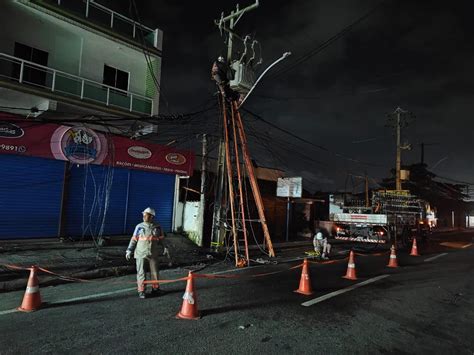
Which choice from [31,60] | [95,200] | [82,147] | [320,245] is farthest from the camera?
[320,245]

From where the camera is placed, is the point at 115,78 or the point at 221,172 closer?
the point at 221,172

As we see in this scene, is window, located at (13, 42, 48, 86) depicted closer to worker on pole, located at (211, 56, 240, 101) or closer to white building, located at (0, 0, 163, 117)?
white building, located at (0, 0, 163, 117)

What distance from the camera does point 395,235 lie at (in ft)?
59.5

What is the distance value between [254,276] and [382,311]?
378 centimetres

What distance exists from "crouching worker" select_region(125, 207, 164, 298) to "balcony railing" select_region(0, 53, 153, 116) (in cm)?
858

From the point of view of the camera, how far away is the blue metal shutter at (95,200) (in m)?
12.5

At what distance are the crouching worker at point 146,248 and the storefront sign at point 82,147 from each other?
6.57 metres

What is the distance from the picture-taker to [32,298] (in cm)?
577

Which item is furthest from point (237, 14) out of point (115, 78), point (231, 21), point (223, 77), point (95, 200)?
point (95, 200)

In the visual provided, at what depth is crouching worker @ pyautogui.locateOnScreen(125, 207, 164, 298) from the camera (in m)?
6.76

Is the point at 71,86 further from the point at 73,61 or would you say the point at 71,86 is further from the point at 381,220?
the point at 381,220

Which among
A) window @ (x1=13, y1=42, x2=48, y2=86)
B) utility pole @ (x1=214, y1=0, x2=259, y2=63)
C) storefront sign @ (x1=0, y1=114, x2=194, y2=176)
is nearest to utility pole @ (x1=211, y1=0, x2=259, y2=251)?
utility pole @ (x1=214, y1=0, x2=259, y2=63)

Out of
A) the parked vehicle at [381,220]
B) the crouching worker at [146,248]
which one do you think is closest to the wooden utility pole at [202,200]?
the crouching worker at [146,248]

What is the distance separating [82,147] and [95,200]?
209 cm
